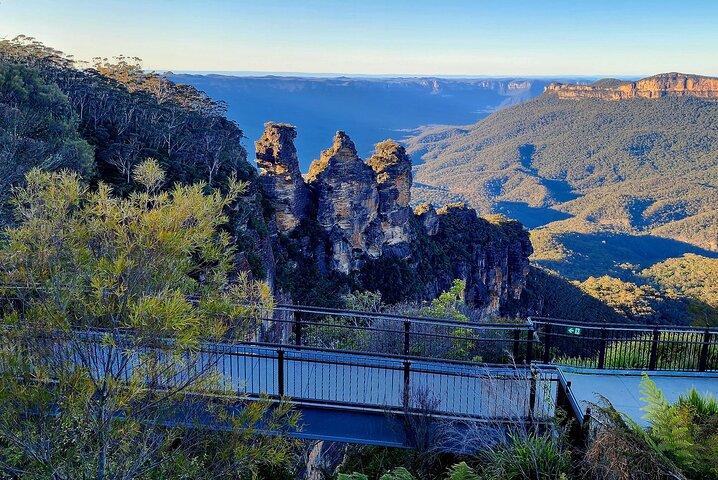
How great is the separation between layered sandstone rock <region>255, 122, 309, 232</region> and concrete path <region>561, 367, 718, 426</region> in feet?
103

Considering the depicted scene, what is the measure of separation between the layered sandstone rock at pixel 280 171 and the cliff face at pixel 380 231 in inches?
2.7

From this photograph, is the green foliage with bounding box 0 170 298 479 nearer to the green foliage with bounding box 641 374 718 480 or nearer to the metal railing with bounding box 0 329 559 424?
the metal railing with bounding box 0 329 559 424

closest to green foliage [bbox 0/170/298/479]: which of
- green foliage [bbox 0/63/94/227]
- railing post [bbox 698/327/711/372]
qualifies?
railing post [bbox 698/327/711/372]

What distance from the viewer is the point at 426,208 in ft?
191

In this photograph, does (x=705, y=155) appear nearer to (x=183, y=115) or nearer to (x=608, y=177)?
(x=608, y=177)

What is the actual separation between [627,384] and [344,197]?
3556 centimetres

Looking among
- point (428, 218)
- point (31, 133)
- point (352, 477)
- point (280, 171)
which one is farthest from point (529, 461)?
point (428, 218)

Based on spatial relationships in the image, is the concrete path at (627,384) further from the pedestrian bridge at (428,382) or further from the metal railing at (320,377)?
the metal railing at (320,377)

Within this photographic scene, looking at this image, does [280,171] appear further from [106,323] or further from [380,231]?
[106,323]

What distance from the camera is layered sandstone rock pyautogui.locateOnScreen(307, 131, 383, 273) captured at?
43.3 meters

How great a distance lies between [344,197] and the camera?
44.0 metres

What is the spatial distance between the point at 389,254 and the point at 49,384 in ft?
144

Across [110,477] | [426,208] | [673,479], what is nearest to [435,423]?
[673,479]

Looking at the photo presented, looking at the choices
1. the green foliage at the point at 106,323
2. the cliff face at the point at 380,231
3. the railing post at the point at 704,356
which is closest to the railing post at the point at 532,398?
the green foliage at the point at 106,323
